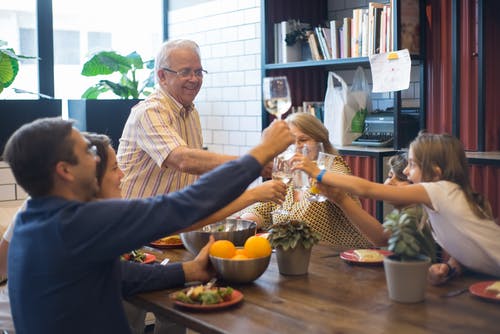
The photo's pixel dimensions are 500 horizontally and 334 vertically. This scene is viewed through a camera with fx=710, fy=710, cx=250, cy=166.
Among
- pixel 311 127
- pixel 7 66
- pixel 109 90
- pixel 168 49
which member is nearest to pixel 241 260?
pixel 311 127

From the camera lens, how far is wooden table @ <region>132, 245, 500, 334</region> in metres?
1.76

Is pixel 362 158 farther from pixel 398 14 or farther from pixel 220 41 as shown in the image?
pixel 220 41

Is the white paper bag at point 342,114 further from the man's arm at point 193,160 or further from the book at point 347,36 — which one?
the man's arm at point 193,160

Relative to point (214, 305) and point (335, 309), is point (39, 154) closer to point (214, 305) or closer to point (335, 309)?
point (214, 305)

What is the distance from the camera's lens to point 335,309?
1899 millimetres

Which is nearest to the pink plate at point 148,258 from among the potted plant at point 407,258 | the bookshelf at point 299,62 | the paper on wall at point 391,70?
the potted plant at point 407,258

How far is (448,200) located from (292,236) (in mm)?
502

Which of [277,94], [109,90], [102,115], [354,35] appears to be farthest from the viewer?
[109,90]

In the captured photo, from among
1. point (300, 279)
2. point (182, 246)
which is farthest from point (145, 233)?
point (182, 246)

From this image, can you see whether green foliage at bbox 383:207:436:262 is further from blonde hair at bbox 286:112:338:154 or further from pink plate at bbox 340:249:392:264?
A: blonde hair at bbox 286:112:338:154

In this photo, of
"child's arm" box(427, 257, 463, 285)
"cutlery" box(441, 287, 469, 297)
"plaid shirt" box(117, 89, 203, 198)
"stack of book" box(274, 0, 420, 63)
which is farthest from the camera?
"stack of book" box(274, 0, 420, 63)

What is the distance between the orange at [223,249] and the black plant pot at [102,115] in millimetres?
2901

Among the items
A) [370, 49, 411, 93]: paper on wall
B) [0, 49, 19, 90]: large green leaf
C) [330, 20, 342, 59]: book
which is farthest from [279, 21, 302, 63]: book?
[0, 49, 19, 90]: large green leaf

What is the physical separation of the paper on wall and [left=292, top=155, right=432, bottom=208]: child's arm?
1.57 meters
